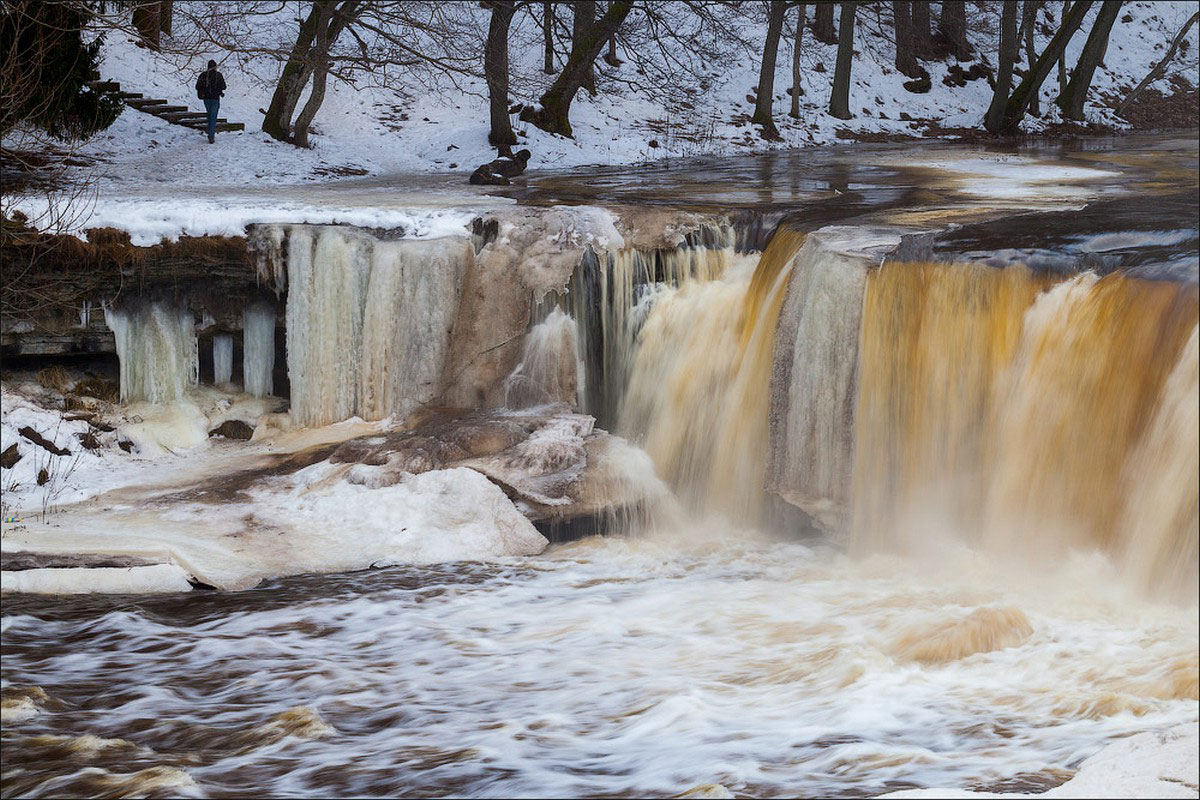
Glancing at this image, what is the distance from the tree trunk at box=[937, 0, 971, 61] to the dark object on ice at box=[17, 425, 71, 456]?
Result: 26290mm

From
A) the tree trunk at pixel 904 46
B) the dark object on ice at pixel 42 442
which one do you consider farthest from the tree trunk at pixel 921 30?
the dark object on ice at pixel 42 442

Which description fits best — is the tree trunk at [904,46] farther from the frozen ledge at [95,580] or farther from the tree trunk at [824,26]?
the frozen ledge at [95,580]

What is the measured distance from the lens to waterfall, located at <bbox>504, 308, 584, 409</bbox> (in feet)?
37.4

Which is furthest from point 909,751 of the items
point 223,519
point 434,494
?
point 223,519

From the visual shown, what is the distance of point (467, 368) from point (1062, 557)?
5493mm

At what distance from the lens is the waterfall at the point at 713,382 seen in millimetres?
10273

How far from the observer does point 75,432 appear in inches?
431

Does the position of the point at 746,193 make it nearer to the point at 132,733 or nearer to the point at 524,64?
the point at 132,733

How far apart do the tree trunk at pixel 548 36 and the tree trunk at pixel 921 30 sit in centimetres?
941

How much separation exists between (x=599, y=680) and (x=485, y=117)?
1792 centimetres

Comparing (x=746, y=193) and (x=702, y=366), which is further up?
(x=746, y=193)

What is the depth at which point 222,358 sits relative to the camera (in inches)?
484

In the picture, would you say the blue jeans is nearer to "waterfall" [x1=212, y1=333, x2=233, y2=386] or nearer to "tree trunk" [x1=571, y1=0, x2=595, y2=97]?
"tree trunk" [x1=571, y1=0, x2=595, y2=97]

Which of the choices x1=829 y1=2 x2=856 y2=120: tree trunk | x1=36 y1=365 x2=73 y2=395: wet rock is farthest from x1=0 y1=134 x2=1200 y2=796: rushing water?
x1=829 y1=2 x2=856 y2=120: tree trunk
